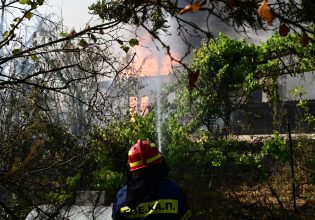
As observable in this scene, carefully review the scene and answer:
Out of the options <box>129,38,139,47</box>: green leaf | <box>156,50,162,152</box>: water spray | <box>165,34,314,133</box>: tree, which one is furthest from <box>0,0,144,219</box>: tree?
<box>165,34,314,133</box>: tree

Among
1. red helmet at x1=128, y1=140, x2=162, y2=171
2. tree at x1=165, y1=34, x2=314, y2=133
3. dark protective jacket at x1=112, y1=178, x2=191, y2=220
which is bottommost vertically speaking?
dark protective jacket at x1=112, y1=178, x2=191, y2=220

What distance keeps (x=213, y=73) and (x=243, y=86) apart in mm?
2162

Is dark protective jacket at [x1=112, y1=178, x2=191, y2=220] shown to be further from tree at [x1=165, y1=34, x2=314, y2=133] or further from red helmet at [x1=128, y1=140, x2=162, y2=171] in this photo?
tree at [x1=165, y1=34, x2=314, y2=133]

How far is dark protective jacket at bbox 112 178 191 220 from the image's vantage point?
3232 mm

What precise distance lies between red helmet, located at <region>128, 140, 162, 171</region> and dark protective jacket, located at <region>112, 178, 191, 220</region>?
17 cm

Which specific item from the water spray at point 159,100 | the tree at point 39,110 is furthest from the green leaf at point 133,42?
the water spray at point 159,100

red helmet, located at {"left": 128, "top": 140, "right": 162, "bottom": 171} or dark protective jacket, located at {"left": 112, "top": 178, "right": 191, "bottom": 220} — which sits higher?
red helmet, located at {"left": 128, "top": 140, "right": 162, "bottom": 171}

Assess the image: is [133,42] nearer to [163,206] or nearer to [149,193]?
[149,193]

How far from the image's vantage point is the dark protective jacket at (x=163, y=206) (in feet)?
10.6

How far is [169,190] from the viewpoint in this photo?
10.7 feet

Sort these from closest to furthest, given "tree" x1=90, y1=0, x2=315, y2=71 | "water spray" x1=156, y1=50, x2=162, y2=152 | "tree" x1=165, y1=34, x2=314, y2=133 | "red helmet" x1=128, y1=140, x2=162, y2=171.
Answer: "tree" x1=90, y1=0, x2=315, y2=71 < "red helmet" x1=128, y1=140, x2=162, y2=171 < "water spray" x1=156, y1=50, x2=162, y2=152 < "tree" x1=165, y1=34, x2=314, y2=133

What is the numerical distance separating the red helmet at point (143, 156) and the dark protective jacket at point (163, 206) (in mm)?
174

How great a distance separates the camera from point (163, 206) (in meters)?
3.23

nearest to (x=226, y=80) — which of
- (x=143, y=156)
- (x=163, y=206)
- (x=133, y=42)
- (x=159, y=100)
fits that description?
(x=159, y=100)
